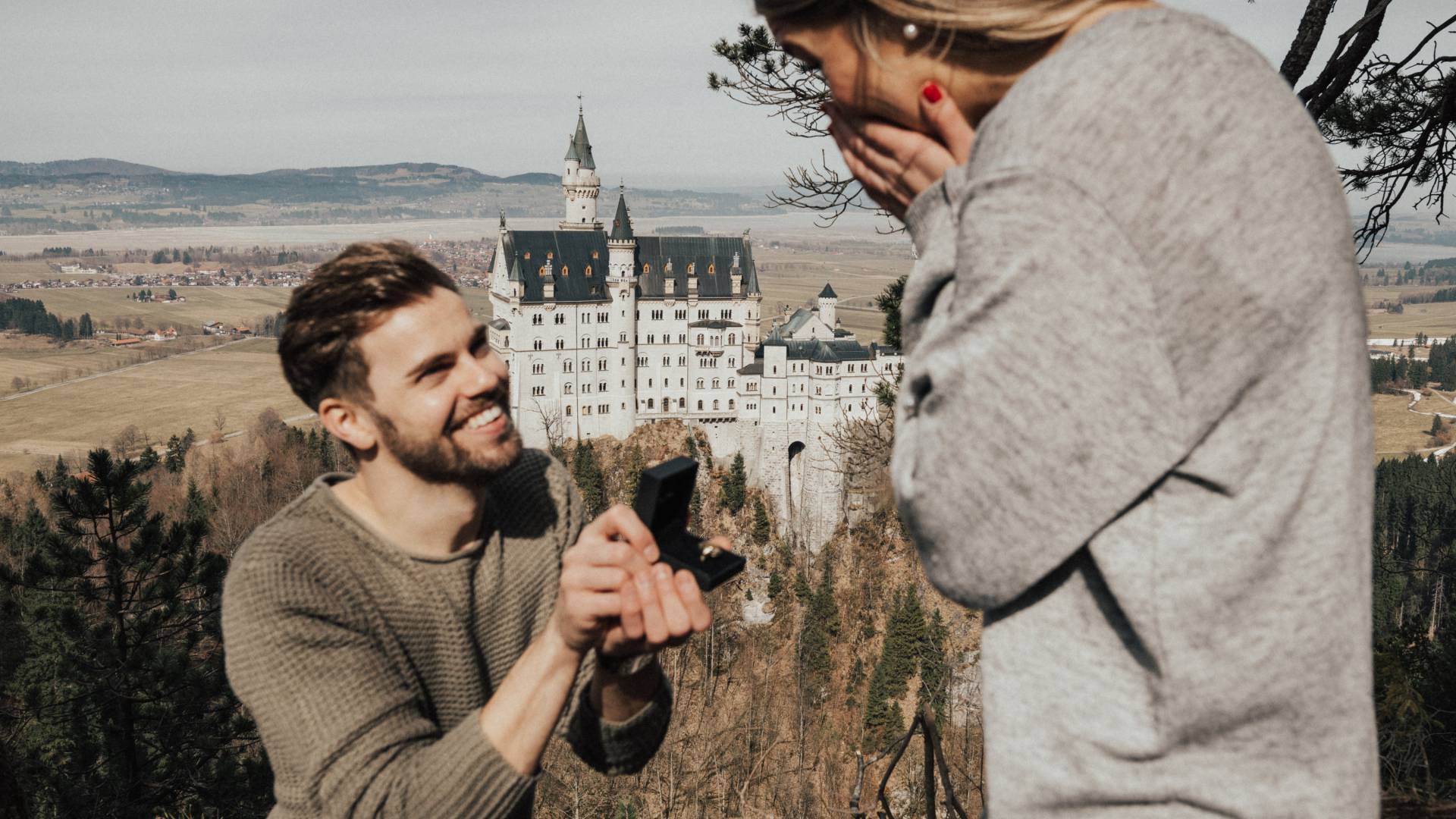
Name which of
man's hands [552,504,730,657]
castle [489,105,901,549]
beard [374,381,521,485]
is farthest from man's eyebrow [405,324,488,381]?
castle [489,105,901,549]

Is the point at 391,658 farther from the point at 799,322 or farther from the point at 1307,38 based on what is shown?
the point at 799,322

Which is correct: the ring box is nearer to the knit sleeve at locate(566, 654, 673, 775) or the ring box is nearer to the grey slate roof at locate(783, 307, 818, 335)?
the knit sleeve at locate(566, 654, 673, 775)

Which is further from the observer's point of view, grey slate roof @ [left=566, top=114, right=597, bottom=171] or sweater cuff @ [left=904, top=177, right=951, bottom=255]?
grey slate roof @ [left=566, top=114, right=597, bottom=171]

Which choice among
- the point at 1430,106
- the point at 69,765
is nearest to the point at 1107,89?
the point at 1430,106

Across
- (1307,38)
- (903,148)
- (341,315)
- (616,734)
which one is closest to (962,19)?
(903,148)

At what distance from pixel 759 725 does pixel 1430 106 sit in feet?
58.0

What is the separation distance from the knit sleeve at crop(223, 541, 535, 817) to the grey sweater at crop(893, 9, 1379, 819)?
100cm

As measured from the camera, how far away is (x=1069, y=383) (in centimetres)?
117

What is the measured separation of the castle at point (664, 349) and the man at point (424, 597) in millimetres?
53988

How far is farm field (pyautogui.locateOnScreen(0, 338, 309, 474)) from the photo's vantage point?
76.5m

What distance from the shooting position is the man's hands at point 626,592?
5.64 ft

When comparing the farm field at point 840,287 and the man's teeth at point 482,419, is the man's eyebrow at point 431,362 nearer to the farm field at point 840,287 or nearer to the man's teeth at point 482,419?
the man's teeth at point 482,419

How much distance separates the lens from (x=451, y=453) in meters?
Answer: 2.07

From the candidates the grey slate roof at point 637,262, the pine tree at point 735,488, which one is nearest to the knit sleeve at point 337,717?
the pine tree at point 735,488
